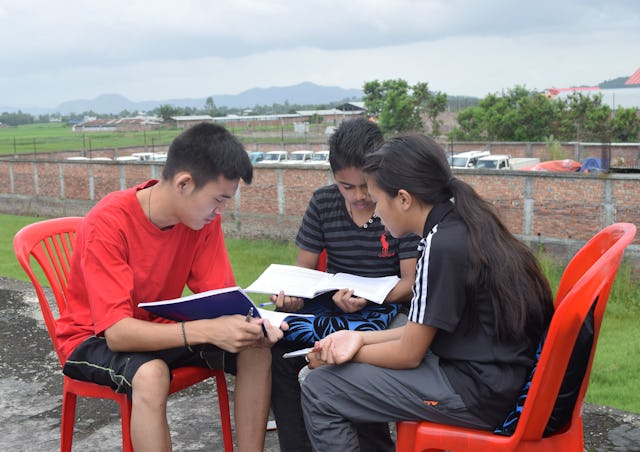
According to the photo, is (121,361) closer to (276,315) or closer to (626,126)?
(276,315)

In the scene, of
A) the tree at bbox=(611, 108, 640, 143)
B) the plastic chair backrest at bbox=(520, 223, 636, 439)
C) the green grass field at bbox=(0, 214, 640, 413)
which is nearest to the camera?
the plastic chair backrest at bbox=(520, 223, 636, 439)

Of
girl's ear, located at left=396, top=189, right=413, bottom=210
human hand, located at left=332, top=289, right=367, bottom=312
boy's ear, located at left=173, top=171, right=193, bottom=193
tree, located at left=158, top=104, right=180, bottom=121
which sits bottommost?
human hand, located at left=332, top=289, right=367, bottom=312

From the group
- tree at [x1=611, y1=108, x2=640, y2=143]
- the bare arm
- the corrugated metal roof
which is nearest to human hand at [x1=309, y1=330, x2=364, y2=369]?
the bare arm

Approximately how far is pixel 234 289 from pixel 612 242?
1107 millimetres

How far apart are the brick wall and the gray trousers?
2.60 metres

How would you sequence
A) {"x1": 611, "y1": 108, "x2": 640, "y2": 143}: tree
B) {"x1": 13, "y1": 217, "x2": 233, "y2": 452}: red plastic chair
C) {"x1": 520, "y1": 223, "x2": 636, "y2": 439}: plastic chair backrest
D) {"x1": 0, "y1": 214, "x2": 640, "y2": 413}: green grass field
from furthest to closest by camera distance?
{"x1": 611, "y1": 108, "x2": 640, "y2": 143}: tree → {"x1": 0, "y1": 214, "x2": 640, "y2": 413}: green grass field → {"x1": 13, "y1": 217, "x2": 233, "y2": 452}: red plastic chair → {"x1": 520, "y1": 223, "x2": 636, "y2": 439}: plastic chair backrest

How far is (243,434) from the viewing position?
8.35ft

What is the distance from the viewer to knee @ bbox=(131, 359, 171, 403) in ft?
7.52

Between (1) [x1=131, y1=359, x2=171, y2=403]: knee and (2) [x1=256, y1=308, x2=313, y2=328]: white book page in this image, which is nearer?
(1) [x1=131, y1=359, x2=171, y2=403]: knee

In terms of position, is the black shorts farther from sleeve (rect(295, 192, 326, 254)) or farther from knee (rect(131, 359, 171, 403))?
sleeve (rect(295, 192, 326, 254))

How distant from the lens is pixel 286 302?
9.09 feet

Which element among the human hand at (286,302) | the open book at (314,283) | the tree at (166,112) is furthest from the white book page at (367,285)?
the tree at (166,112)

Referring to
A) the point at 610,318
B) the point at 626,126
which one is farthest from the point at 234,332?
the point at 626,126

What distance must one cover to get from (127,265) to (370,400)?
91 centimetres
